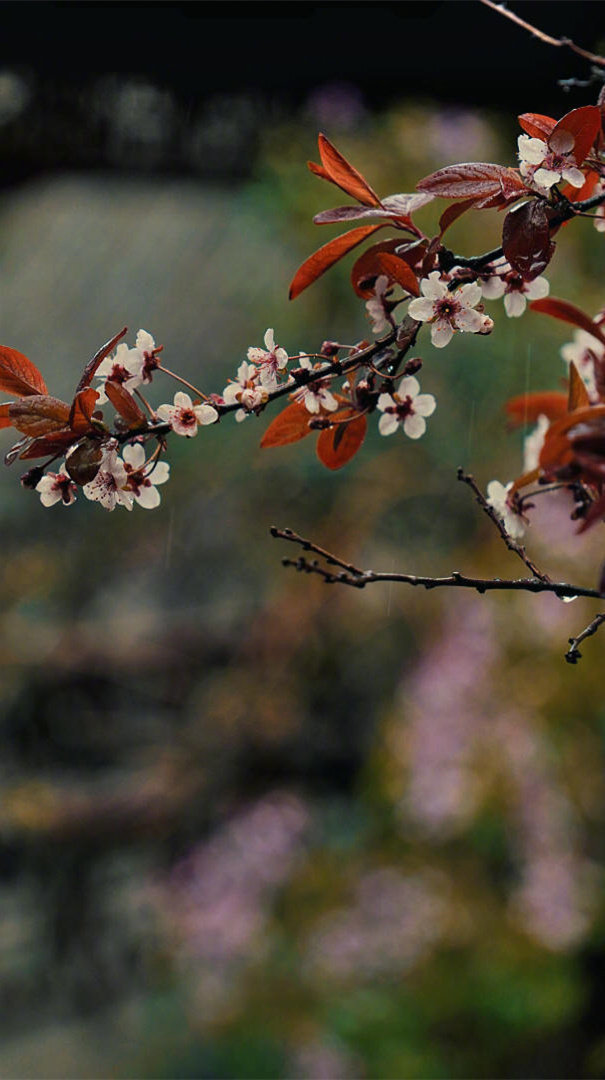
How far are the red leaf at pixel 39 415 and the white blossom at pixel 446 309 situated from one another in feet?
0.43

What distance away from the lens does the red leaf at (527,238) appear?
0.30 meters

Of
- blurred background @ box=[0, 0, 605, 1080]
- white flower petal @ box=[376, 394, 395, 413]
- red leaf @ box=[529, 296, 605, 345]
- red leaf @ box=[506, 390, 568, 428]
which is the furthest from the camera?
blurred background @ box=[0, 0, 605, 1080]

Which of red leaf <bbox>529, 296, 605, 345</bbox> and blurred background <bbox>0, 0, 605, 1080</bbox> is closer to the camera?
red leaf <bbox>529, 296, 605, 345</bbox>

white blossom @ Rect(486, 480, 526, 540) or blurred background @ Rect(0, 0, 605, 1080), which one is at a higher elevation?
white blossom @ Rect(486, 480, 526, 540)

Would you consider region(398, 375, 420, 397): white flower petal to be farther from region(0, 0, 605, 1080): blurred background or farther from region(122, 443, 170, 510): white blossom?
region(0, 0, 605, 1080): blurred background

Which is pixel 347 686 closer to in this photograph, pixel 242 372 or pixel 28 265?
pixel 28 265

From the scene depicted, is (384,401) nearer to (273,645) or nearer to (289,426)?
(289,426)

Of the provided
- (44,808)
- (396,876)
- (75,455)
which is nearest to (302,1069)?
(396,876)

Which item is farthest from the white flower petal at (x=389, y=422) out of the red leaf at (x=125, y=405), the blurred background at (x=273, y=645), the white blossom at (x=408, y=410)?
the blurred background at (x=273, y=645)

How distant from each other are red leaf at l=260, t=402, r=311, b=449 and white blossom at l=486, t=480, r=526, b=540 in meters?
0.09

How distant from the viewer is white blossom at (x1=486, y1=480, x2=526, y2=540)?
0.37 metres

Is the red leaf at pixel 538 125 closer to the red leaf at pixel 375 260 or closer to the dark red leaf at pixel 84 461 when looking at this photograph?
the red leaf at pixel 375 260

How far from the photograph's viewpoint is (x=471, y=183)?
12.2 inches

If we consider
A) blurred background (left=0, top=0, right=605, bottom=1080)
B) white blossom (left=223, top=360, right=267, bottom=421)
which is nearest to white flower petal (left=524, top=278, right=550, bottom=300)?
white blossom (left=223, top=360, right=267, bottom=421)
